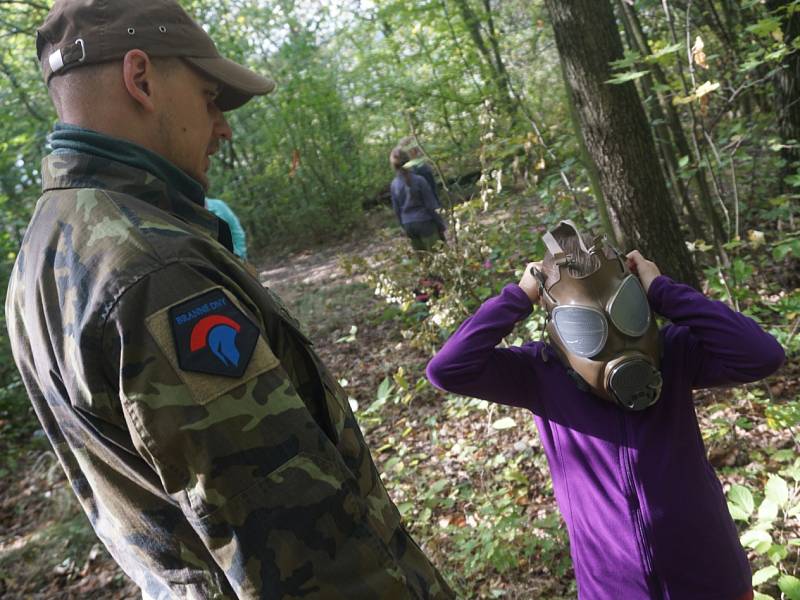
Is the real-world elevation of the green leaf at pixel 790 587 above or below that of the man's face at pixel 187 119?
below

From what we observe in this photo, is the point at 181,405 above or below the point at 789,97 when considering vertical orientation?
above

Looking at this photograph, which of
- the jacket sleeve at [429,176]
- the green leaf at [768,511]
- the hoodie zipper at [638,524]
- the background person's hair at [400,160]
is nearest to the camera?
the hoodie zipper at [638,524]

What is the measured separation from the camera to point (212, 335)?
3.48 ft

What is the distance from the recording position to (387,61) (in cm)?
1234

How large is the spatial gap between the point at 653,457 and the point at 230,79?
1547mm

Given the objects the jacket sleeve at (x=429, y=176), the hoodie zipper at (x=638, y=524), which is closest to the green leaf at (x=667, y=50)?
the hoodie zipper at (x=638, y=524)

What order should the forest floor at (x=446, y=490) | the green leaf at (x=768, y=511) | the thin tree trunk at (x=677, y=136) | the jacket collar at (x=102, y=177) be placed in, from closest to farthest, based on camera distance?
the jacket collar at (x=102, y=177), the green leaf at (x=768, y=511), the forest floor at (x=446, y=490), the thin tree trunk at (x=677, y=136)

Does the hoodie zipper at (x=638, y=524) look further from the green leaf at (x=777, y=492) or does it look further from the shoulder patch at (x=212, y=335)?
the shoulder patch at (x=212, y=335)

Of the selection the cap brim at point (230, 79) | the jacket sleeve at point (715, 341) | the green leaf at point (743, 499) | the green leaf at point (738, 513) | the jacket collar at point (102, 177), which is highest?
the cap brim at point (230, 79)

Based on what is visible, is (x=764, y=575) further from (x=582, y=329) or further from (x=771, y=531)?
(x=582, y=329)

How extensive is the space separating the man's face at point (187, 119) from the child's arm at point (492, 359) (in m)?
0.97

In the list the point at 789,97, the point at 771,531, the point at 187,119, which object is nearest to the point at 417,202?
the point at 789,97

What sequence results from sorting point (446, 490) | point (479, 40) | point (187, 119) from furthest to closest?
point (479, 40) < point (446, 490) < point (187, 119)

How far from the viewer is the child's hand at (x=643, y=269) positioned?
1.98 m
